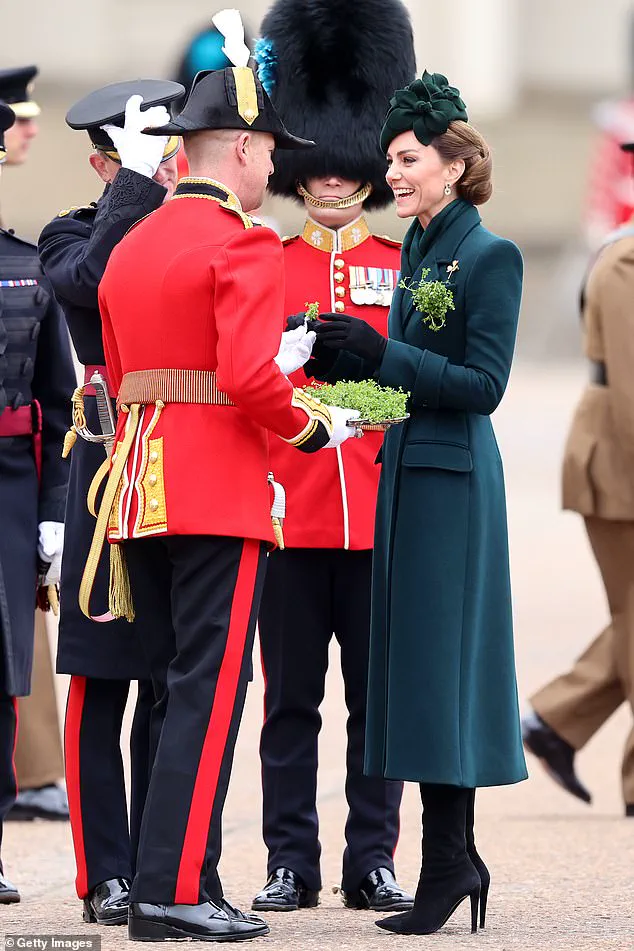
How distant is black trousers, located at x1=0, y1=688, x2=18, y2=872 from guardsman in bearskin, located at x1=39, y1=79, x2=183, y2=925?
1.46 feet

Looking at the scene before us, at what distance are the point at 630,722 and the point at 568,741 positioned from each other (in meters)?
1.70

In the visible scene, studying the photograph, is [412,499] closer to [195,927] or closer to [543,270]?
[195,927]

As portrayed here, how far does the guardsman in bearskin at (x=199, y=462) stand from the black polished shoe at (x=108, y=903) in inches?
11.7

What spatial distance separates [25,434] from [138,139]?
0.88 metres

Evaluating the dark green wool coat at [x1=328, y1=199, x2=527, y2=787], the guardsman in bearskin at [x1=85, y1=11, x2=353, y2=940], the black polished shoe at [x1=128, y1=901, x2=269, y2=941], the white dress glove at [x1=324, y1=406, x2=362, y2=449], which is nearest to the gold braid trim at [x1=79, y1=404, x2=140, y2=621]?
the guardsman in bearskin at [x1=85, y1=11, x2=353, y2=940]

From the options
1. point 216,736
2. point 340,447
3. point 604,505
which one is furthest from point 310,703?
point 604,505

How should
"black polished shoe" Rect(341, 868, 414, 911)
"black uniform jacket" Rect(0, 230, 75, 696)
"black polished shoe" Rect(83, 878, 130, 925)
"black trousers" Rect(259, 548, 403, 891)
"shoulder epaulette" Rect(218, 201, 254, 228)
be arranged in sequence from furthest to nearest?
"black uniform jacket" Rect(0, 230, 75, 696) → "black trousers" Rect(259, 548, 403, 891) → "black polished shoe" Rect(341, 868, 414, 911) → "black polished shoe" Rect(83, 878, 130, 925) → "shoulder epaulette" Rect(218, 201, 254, 228)

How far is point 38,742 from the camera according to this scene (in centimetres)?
607

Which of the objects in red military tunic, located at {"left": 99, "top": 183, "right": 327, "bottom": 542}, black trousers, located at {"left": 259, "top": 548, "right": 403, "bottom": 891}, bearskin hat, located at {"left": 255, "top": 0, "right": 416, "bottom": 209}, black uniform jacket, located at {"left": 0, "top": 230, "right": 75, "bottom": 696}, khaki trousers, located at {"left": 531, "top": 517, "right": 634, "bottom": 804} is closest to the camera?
red military tunic, located at {"left": 99, "top": 183, "right": 327, "bottom": 542}

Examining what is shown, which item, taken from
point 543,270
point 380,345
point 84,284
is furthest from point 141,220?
point 543,270

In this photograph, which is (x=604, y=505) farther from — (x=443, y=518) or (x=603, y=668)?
(x=443, y=518)

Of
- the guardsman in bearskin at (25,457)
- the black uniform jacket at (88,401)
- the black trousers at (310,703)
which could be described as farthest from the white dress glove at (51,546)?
the black trousers at (310,703)

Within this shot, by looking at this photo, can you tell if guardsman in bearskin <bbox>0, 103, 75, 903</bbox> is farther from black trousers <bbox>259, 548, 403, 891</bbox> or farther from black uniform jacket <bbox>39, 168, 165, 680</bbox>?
black trousers <bbox>259, 548, 403, 891</bbox>

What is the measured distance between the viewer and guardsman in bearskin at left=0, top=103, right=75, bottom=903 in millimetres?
4812
